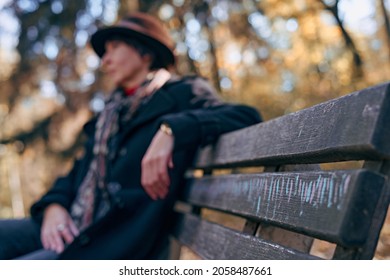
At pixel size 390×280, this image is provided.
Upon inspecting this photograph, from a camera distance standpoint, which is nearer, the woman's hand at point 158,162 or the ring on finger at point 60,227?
the woman's hand at point 158,162

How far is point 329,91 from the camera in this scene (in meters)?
6.71

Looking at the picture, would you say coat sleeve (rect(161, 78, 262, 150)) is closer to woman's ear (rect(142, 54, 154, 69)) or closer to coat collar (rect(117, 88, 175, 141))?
coat collar (rect(117, 88, 175, 141))

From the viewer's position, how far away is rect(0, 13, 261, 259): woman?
2.03m

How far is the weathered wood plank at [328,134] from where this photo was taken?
0.88 meters

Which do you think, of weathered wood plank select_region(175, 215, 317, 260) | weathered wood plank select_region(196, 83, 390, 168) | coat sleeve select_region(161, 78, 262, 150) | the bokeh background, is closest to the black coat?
coat sleeve select_region(161, 78, 262, 150)

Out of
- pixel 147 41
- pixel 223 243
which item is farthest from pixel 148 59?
pixel 223 243

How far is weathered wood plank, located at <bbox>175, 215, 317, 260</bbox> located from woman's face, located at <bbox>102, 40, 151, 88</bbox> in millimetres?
908

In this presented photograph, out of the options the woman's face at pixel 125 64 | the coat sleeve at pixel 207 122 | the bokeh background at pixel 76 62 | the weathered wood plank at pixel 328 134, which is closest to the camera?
the weathered wood plank at pixel 328 134

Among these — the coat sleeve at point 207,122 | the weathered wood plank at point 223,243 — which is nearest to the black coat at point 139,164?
the coat sleeve at point 207,122

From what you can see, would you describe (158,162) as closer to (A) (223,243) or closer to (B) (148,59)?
(A) (223,243)

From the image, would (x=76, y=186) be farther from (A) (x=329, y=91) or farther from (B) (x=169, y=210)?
(A) (x=329, y=91)

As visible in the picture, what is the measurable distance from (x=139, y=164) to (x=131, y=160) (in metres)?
0.04

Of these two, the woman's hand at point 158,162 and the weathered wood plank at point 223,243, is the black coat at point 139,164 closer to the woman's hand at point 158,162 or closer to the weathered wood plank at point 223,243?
the woman's hand at point 158,162

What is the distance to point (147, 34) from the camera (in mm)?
2895
